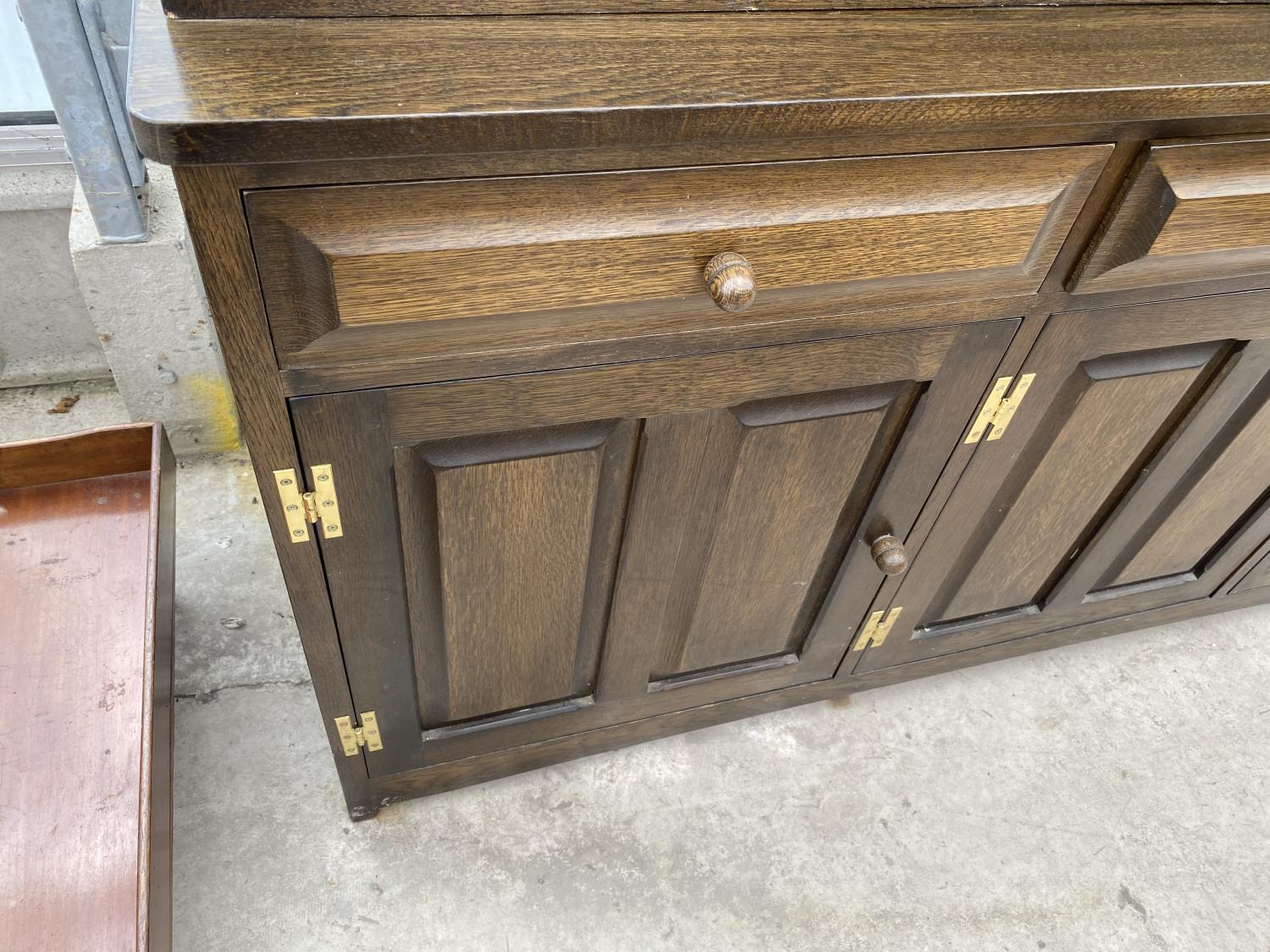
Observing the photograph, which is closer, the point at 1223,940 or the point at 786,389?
the point at 786,389

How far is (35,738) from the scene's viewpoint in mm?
968

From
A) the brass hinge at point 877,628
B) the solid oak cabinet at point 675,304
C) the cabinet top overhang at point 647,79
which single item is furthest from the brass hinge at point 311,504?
the brass hinge at point 877,628

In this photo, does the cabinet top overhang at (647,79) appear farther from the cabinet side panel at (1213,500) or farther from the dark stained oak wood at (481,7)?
the cabinet side panel at (1213,500)

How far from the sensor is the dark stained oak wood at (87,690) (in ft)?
2.81

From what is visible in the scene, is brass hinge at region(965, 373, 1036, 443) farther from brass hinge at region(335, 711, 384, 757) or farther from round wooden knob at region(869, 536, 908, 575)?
brass hinge at region(335, 711, 384, 757)

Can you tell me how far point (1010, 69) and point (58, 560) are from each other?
3.90 ft

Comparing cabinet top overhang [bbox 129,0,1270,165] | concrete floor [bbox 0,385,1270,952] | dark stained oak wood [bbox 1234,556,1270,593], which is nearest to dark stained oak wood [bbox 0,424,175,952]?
concrete floor [bbox 0,385,1270,952]

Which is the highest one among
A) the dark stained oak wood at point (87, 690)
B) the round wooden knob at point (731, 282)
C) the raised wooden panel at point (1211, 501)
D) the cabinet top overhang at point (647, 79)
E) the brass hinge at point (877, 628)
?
the cabinet top overhang at point (647, 79)

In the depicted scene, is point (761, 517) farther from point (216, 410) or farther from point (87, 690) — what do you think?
point (216, 410)

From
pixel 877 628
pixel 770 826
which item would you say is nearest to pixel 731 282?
pixel 877 628

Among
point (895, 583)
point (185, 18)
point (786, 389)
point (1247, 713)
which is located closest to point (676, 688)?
point (895, 583)

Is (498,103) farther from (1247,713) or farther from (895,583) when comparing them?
(1247,713)

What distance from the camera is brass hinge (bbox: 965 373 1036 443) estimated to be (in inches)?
31.9

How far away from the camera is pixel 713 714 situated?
1177 millimetres
